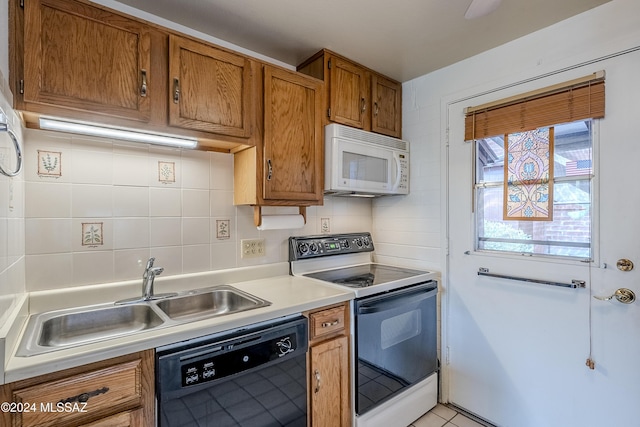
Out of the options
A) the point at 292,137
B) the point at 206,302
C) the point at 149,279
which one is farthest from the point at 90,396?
the point at 292,137

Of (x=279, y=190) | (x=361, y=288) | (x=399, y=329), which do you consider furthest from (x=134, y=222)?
(x=399, y=329)

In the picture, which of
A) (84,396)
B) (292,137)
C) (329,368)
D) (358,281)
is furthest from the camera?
(358,281)

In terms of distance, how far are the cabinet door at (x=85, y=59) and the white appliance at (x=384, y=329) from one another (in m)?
1.21

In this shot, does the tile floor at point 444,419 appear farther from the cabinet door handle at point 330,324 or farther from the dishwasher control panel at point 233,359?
the dishwasher control panel at point 233,359

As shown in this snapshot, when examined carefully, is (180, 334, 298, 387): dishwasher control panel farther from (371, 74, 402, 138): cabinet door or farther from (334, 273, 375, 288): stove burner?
(371, 74, 402, 138): cabinet door

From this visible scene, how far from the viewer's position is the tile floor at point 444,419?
6.26 feet

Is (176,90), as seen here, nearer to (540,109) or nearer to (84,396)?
(84,396)

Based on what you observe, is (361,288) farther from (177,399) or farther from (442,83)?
(442,83)

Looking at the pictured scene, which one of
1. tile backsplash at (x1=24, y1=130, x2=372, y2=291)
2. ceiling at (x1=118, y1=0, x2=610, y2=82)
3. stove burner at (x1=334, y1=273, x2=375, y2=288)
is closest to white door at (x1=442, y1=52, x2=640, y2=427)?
ceiling at (x1=118, y1=0, x2=610, y2=82)

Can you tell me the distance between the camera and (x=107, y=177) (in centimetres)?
146

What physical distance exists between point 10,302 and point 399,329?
175 centimetres

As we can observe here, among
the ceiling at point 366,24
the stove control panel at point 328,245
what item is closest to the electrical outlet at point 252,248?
the stove control panel at point 328,245

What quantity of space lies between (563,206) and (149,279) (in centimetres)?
209

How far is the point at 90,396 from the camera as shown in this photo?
95 cm
